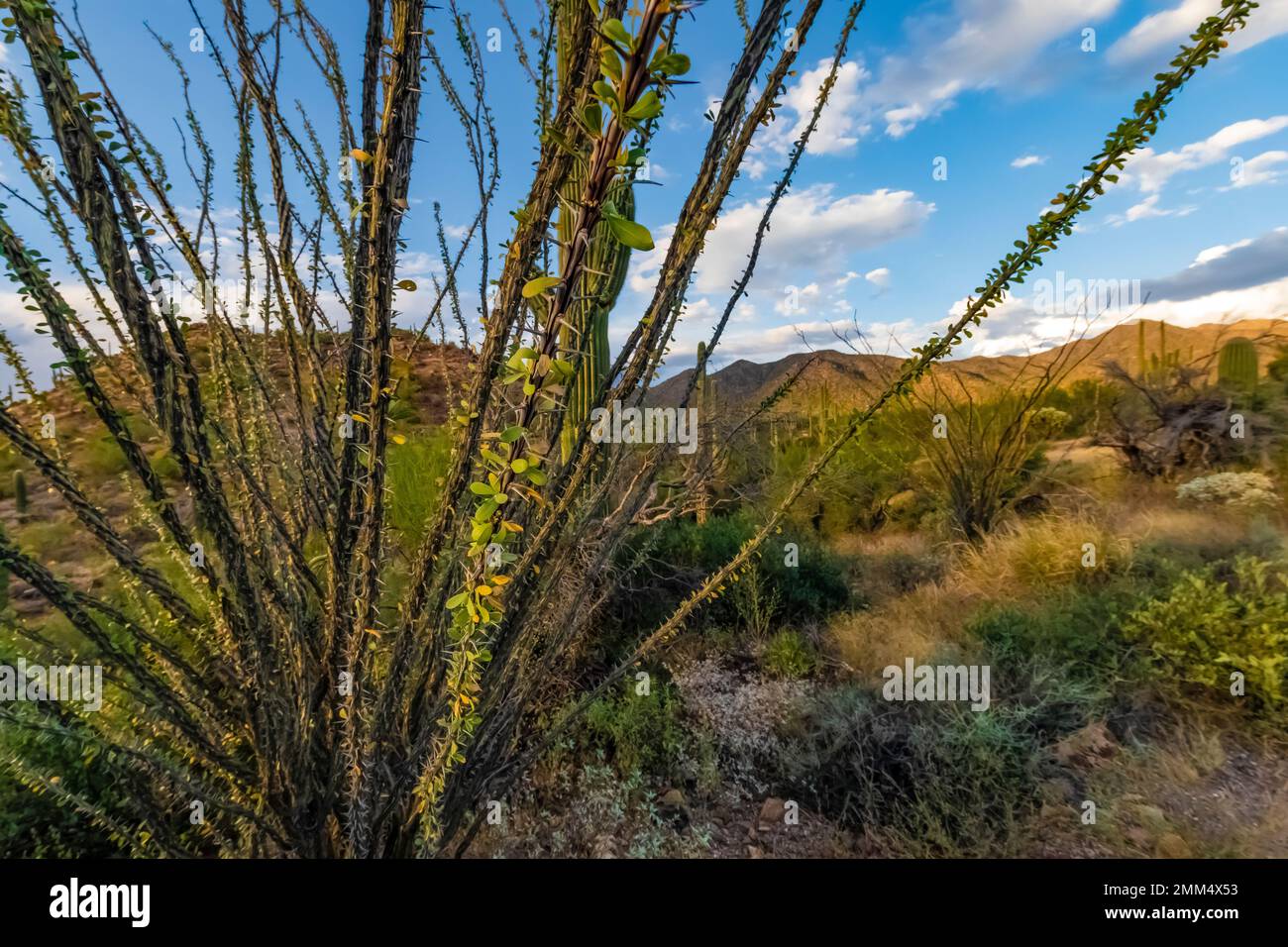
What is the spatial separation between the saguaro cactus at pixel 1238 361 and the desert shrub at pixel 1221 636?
4.39 metres

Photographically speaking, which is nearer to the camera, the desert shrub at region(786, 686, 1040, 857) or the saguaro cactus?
the desert shrub at region(786, 686, 1040, 857)

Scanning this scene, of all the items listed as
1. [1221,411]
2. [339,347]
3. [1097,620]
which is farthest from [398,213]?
[1221,411]

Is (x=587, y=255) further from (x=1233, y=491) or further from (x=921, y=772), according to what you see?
(x=1233, y=491)

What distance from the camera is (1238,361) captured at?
20.5ft

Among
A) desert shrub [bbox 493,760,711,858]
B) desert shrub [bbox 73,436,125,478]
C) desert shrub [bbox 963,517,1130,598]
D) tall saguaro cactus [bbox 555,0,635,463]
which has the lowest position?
desert shrub [bbox 493,760,711,858]

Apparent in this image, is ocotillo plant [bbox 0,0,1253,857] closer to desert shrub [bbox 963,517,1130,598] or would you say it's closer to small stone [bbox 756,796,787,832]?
small stone [bbox 756,796,787,832]

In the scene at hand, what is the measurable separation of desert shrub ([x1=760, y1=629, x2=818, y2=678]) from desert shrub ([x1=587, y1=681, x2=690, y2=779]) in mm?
629

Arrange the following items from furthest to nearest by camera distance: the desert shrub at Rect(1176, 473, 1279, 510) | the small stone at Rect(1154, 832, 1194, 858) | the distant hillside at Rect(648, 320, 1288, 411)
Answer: the distant hillside at Rect(648, 320, 1288, 411)
the desert shrub at Rect(1176, 473, 1279, 510)
the small stone at Rect(1154, 832, 1194, 858)

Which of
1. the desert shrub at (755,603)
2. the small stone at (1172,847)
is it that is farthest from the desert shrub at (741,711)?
the small stone at (1172,847)

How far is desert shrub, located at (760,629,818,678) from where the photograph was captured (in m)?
3.18

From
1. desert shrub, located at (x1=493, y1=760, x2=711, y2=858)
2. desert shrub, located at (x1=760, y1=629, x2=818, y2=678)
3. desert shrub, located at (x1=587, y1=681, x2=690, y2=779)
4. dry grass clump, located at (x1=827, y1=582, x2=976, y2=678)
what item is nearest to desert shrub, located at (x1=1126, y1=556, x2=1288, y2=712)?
dry grass clump, located at (x1=827, y1=582, x2=976, y2=678)

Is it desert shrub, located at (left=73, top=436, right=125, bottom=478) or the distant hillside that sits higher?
the distant hillside
